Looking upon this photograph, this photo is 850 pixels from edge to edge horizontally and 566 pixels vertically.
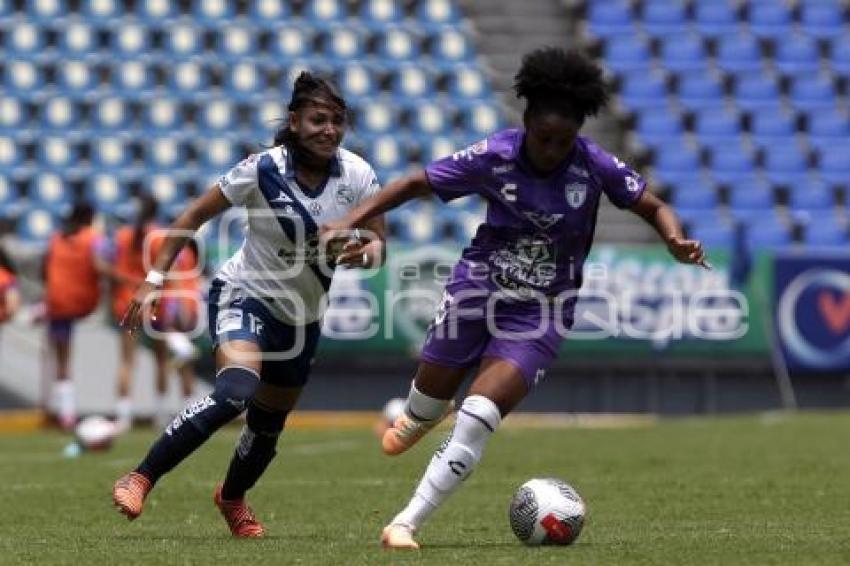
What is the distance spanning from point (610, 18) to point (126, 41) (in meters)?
7.10

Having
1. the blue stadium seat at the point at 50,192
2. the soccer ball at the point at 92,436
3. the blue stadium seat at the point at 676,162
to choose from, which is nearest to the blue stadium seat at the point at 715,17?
the blue stadium seat at the point at 676,162

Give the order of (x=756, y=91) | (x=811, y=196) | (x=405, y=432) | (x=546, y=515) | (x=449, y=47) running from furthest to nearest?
1. (x=756, y=91)
2. (x=449, y=47)
3. (x=811, y=196)
4. (x=405, y=432)
5. (x=546, y=515)

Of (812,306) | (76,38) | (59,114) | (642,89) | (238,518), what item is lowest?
(812,306)

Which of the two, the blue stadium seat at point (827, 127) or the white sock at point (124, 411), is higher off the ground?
the blue stadium seat at point (827, 127)

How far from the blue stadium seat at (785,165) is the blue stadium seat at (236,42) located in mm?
7286

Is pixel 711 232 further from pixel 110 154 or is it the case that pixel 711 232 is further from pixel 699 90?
pixel 110 154

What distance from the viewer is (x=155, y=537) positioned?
9.38 metres

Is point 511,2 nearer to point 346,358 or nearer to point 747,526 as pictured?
point 346,358

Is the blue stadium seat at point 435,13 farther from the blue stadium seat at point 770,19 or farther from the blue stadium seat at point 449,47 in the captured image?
the blue stadium seat at point 770,19

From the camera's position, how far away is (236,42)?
26125 mm

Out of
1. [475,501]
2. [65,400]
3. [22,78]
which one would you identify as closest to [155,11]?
[22,78]

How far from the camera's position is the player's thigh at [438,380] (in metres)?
9.05

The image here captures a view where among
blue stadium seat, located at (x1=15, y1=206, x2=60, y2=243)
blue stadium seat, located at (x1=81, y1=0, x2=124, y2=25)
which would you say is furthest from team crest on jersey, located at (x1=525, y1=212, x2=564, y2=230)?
blue stadium seat, located at (x1=81, y1=0, x2=124, y2=25)

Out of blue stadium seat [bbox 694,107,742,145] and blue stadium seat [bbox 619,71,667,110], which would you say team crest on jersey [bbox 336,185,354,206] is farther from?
blue stadium seat [bbox 694,107,742,145]
